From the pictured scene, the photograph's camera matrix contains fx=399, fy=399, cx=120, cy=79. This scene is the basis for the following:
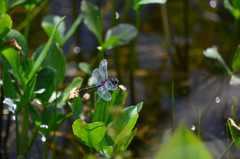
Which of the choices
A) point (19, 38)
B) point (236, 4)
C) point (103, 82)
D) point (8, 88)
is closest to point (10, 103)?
point (8, 88)

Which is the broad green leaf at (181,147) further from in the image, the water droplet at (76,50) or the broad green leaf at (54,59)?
the water droplet at (76,50)

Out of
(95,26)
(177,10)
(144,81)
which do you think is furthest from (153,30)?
(95,26)

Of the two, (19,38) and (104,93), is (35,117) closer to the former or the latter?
(19,38)

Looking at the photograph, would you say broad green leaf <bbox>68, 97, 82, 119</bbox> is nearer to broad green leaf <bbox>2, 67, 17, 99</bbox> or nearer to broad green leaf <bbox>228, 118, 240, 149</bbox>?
broad green leaf <bbox>2, 67, 17, 99</bbox>

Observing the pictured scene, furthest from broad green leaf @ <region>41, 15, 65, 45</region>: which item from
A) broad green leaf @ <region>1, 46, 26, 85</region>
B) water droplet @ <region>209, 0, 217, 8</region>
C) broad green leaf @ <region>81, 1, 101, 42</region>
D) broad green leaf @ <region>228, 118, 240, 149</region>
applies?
water droplet @ <region>209, 0, 217, 8</region>

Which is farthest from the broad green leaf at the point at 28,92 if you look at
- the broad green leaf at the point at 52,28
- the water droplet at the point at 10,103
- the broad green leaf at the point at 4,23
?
the broad green leaf at the point at 52,28
